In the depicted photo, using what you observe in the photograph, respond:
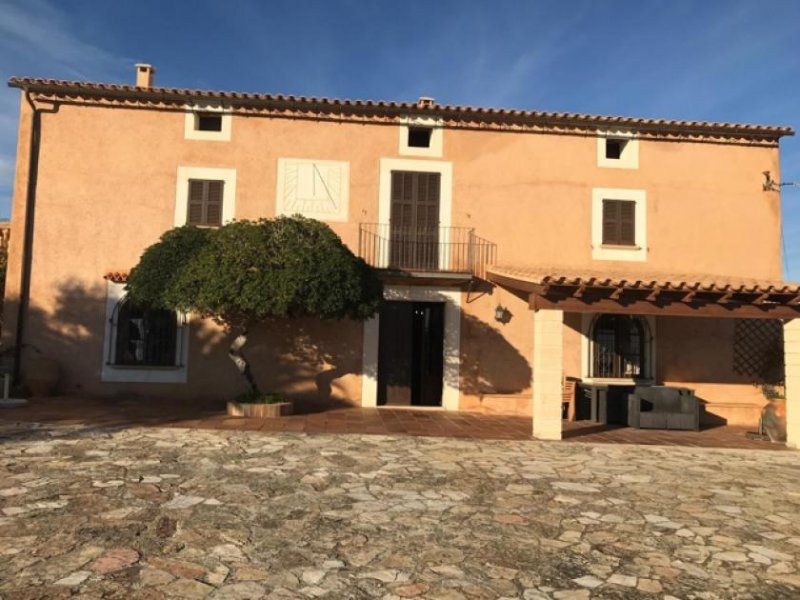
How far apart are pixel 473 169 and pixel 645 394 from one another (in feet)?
18.6

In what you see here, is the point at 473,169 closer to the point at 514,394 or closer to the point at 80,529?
the point at 514,394

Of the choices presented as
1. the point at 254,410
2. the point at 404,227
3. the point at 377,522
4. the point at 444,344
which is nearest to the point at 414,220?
the point at 404,227

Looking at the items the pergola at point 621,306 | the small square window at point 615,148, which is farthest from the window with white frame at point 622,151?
the pergola at point 621,306

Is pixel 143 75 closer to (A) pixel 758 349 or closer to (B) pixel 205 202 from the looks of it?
(B) pixel 205 202

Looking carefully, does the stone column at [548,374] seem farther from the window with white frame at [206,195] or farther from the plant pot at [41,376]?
the plant pot at [41,376]

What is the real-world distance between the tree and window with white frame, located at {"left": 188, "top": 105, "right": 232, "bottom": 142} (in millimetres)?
2903

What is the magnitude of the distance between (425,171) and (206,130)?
15.3 ft

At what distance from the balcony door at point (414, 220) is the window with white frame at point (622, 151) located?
3.63 m

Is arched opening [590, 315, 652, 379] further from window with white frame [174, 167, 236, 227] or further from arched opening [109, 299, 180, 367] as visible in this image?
arched opening [109, 299, 180, 367]

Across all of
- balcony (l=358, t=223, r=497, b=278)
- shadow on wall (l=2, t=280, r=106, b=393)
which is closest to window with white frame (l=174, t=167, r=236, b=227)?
shadow on wall (l=2, t=280, r=106, b=393)

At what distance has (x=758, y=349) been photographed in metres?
12.3

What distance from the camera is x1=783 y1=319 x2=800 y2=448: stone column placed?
9242 mm

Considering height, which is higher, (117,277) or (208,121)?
(208,121)

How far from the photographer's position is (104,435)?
7.72 m
